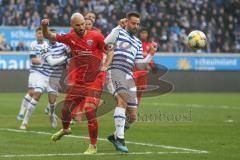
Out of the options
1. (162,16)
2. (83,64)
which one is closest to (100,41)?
(83,64)

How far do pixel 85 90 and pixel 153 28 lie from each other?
26.4m

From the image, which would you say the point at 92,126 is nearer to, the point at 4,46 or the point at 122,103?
the point at 122,103

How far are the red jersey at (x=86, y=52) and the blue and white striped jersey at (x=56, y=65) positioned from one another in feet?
14.0

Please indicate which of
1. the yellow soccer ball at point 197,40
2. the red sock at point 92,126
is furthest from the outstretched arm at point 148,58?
the red sock at point 92,126

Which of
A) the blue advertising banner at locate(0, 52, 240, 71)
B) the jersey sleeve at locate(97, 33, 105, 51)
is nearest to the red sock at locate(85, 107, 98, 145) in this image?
the jersey sleeve at locate(97, 33, 105, 51)

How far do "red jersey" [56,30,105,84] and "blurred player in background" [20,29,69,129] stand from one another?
14.0 feet

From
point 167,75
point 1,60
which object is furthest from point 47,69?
point 167,75

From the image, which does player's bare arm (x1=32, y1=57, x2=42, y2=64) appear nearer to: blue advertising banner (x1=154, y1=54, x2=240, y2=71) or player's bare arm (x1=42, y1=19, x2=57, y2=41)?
player's bare arm (x1=42, y1=19, x2=57, y2=41)

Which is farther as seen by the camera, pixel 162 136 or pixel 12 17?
pixel 12 17

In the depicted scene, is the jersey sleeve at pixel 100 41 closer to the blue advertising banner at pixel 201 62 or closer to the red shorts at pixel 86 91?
the red shorts at pixel 86 91

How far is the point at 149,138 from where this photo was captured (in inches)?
589

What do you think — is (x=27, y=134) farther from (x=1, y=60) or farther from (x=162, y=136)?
(x=1, y=60)

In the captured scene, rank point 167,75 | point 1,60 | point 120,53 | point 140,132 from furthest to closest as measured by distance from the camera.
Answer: point 167,75 < point 1,60 < point 140,132 < point 120,53

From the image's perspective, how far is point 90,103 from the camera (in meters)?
12.5
